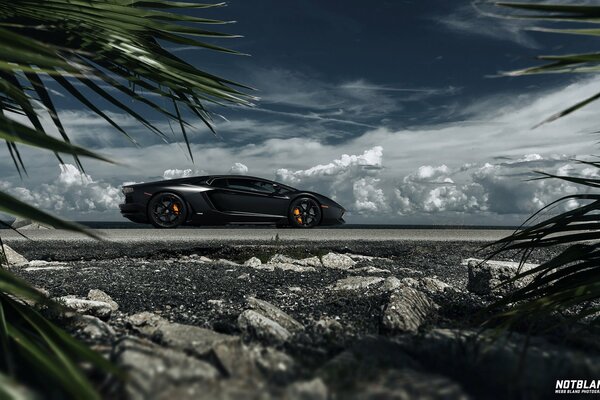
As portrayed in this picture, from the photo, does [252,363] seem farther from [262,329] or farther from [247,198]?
[247,198]

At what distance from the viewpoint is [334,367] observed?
1.35 m

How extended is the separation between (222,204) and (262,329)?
650 centimetres

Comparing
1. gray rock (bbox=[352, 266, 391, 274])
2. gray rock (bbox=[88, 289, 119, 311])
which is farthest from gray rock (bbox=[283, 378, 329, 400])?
gray rock (bbox=[352, 266, 391, 274])

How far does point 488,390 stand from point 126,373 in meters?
0.93

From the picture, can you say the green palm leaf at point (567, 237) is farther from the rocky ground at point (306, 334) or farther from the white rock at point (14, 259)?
the white rock at point (14, 259)

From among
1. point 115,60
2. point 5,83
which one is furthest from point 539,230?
point 115,60

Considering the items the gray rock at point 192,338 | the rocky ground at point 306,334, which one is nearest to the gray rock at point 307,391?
the rocky ground at point 306,334

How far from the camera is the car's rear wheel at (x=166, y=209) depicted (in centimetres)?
867

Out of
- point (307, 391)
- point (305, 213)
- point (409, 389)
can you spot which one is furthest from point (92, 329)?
point (305, 213)

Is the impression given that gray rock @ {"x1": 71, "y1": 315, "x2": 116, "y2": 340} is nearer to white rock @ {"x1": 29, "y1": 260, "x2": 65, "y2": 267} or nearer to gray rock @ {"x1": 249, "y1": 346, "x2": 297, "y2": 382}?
gray rock @ {"x1": 249, "y1": 346, "x2": 297, "y2": 382}

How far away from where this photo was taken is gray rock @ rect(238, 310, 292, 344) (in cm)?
221

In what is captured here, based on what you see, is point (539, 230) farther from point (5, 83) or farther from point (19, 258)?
point (19, 258)

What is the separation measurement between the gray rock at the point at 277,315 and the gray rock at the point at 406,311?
0.46 m

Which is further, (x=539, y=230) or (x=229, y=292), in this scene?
(x=229, y=292)
